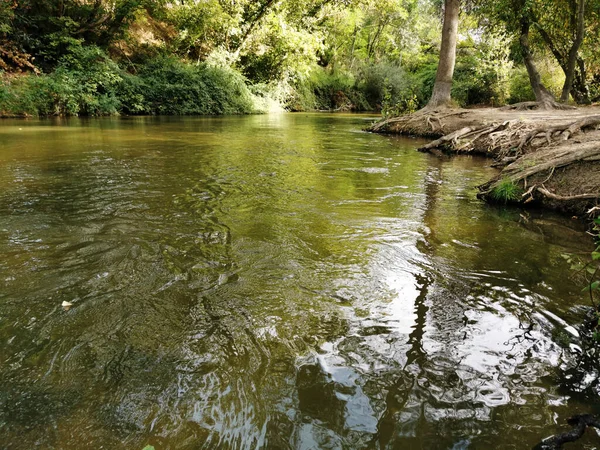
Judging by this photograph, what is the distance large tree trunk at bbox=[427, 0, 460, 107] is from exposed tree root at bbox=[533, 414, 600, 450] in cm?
1494

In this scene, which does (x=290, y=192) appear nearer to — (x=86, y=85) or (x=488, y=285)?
(x=488, y=285)

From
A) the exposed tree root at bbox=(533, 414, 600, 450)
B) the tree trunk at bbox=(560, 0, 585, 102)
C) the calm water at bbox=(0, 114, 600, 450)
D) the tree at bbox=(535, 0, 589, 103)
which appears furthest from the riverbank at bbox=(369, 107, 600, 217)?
the tree at bbox=(535, 0, 589, 103)

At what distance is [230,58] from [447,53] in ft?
50.3

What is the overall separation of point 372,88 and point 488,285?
125 ft

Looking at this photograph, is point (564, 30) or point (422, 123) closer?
point (422, 123)

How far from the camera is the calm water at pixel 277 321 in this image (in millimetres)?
1798

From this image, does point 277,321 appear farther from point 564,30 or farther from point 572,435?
point 564,30

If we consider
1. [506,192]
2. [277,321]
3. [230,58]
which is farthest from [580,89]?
[277,321]

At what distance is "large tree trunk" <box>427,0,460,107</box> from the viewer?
46.9 feet

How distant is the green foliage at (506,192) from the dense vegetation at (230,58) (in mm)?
12182

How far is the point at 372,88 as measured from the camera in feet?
125

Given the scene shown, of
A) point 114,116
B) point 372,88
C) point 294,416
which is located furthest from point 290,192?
point 372,88

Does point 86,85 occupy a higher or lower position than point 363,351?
higher

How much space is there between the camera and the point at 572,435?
64.9 inches
